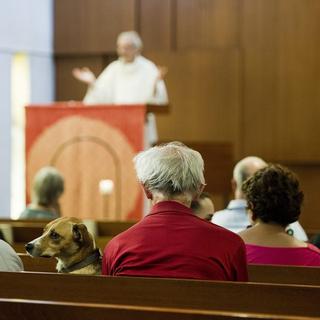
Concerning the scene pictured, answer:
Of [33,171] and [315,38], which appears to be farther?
[315,38]

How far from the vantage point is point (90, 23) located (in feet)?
33.6

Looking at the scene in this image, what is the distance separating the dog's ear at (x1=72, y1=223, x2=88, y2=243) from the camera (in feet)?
10.2

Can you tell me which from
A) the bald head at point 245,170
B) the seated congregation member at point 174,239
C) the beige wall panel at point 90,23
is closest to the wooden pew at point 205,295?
the seated congregation member at point 174,239

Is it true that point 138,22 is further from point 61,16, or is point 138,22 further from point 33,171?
point 33,171

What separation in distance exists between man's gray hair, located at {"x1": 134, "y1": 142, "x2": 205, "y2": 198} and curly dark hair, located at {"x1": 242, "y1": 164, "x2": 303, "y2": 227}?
26.3 inches

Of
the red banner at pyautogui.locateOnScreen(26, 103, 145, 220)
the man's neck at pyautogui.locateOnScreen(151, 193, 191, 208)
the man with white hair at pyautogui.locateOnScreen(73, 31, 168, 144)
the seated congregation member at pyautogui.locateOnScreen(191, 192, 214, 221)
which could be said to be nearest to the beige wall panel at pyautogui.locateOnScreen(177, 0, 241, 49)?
the man with white hair at pyautogui.locateOnScreen(73, 31, 168, 144)

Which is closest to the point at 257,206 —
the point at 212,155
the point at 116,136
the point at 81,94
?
the point at 116,136

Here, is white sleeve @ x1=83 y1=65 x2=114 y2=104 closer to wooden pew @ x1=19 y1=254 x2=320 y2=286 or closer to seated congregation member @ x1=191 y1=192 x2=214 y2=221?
seated congregation member @ x1=191 y1=192 x2=214 y2=221

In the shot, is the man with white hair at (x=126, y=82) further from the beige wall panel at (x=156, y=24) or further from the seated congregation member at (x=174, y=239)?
the seated congregation member at (x=174, y=239)

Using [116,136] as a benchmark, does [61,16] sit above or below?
above

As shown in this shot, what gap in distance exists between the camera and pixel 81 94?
1030 centimetres

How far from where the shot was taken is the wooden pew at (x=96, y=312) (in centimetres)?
228

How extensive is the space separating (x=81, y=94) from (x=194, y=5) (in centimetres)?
168

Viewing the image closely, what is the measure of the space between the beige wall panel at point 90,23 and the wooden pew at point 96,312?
791 cm
